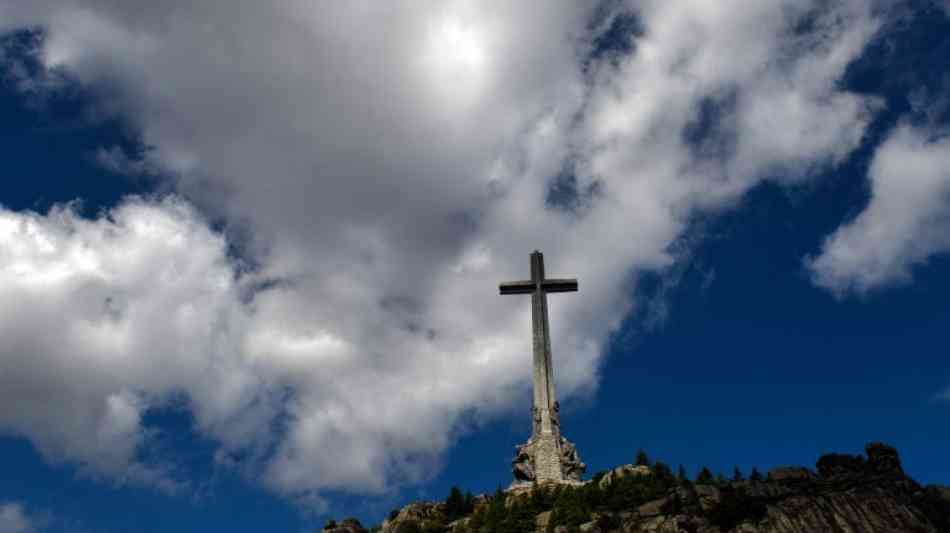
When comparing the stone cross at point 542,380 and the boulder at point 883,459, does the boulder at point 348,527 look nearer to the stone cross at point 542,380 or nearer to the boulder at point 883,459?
the stone cross at point 542,380

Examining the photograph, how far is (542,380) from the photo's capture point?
87.8 metres

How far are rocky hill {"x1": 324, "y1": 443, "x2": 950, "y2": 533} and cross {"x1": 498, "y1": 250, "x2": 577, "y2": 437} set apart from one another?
31.7ft

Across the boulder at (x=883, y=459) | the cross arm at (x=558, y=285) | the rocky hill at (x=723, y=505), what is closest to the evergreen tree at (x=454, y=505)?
the rocky hill at (x=723, y=505)

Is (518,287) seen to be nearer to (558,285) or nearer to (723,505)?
(558,285)

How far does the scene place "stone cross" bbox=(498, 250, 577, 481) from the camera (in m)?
81.1

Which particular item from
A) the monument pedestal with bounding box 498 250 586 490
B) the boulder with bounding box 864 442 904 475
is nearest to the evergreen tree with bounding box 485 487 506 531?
the monument pedestal with bounding box 498 250 586 490

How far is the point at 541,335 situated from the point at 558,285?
671 cm

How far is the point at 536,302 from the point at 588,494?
27.8 meters

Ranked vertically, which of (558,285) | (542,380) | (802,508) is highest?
(558,285)

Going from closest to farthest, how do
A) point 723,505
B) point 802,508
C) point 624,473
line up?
1. point 802,508
2. point 723,505
3. point 624,473

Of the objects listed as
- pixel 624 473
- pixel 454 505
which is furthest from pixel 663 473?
pixel 454 505

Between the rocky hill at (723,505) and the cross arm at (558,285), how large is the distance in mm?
23841

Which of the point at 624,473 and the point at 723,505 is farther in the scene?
the point at 624,473

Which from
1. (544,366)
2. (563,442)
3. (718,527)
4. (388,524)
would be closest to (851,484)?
(718,527)
